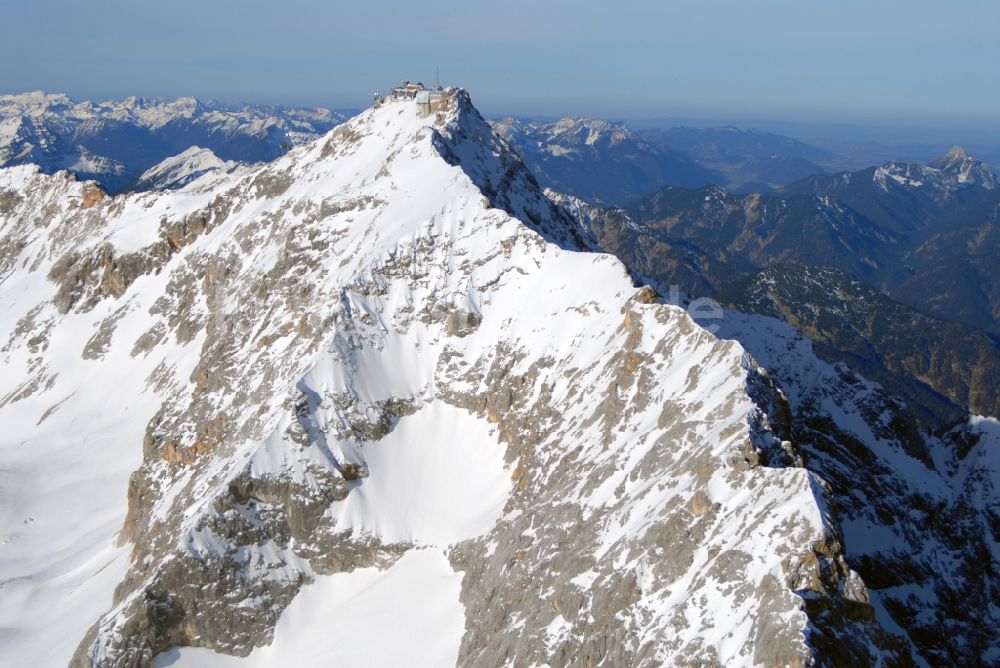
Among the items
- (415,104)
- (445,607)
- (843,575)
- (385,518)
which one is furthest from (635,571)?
(415,104)

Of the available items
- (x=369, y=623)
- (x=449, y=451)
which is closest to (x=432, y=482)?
(x=449, y=451)

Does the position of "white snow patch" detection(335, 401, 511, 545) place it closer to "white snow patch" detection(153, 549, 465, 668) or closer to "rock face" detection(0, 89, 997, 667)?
"rock face" detection(0, 89, 997, 667)

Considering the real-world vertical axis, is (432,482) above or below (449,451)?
below

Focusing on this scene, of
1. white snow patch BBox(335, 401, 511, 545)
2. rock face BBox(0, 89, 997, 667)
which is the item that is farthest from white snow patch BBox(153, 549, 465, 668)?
white snow patch BBox(335, 401, 511, 545)

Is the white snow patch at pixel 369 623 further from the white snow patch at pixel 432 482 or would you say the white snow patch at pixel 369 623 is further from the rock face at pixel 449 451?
the white snow patch at pixel 432 482

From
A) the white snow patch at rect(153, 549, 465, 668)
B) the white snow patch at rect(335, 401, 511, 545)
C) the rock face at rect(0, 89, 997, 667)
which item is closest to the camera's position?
the rock face at rect(0, 89, 997, 667)

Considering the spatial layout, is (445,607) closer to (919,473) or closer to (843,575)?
(843,575)

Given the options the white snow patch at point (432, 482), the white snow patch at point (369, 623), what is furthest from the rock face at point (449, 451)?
the white snow patch at point (369, 623)

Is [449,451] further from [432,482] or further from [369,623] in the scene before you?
[369,623]
